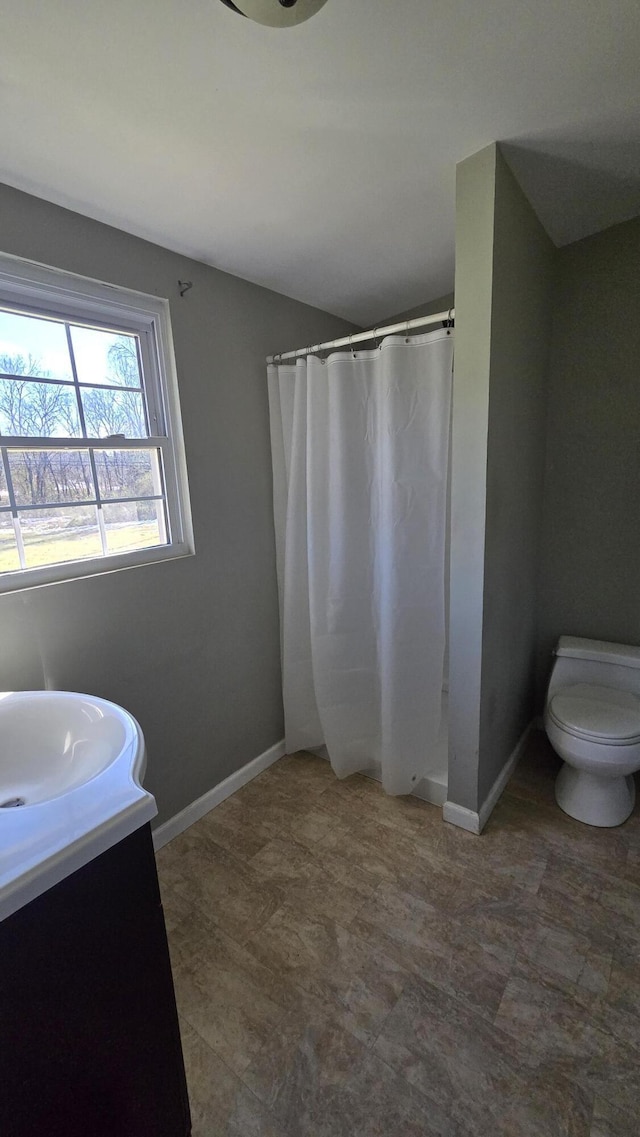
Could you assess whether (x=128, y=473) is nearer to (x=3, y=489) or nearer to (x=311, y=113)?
(x=3, y=489)

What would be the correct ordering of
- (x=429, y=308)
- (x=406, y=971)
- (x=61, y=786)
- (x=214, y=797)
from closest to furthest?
(x=61, y=786)
(x=406, y=971)
(x=214, y=797)
(x=429, y=308)

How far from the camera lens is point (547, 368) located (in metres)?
2.02

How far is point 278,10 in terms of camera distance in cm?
74

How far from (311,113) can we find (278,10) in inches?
15.7

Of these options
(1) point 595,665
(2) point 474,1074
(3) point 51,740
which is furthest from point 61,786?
(1) point 595,665

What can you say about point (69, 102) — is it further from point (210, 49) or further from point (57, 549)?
point (57, 549)

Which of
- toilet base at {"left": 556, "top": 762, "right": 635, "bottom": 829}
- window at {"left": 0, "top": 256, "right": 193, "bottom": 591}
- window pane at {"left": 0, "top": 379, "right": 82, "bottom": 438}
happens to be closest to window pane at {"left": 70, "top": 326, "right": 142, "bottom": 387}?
window at {"left": 0, "top": 256, "right": 193, "bottom": 591}

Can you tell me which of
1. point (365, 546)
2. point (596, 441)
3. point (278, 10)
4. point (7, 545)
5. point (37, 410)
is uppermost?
point (278, 10)

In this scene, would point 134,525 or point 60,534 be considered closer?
point 60,534

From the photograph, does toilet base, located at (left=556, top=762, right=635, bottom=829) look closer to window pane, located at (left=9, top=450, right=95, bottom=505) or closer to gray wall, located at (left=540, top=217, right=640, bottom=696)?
gray wall, located at (left=540, top=217, right=640, bottom=696)

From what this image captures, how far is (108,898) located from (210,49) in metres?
1.61

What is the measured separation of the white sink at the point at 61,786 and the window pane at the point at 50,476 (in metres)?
0.62

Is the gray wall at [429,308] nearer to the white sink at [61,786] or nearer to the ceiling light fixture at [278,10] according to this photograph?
the ceiling light fixture at [278,10]

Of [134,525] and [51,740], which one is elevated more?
[134,525]
